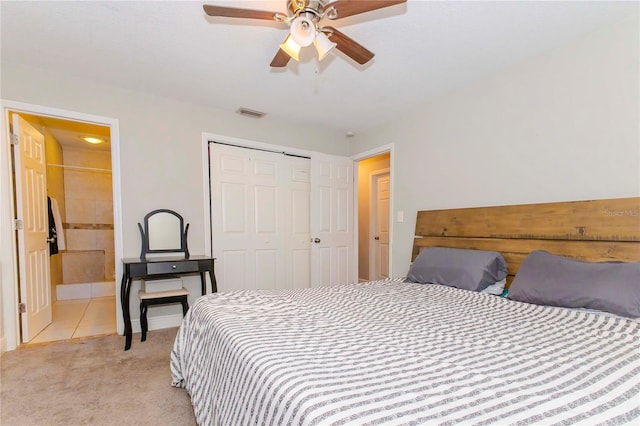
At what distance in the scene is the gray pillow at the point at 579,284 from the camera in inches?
56.8

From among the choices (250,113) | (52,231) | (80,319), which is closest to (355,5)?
(250,113)

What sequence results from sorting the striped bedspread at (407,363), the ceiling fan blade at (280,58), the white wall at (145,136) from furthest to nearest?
the white wall at (145,136) < the ceiling fan blade at (280,58) < the striped bedspread at (407,363)

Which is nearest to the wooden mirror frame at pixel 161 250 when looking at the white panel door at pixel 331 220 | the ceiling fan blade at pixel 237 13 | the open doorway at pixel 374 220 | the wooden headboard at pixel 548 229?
the white panel door at pixel 331 220

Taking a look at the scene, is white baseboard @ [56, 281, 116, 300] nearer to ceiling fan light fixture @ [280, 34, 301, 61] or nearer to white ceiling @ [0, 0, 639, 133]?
→ white ceiling @ [0, 0, 639, 133]

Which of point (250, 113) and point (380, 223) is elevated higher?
point (250, 113)

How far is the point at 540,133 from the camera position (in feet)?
7.13

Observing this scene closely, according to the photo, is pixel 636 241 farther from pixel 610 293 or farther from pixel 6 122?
pixel 6 122

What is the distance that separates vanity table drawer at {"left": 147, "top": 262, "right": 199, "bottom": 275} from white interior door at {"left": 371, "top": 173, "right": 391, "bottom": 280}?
127 inches

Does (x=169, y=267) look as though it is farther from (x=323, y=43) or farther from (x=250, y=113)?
(x=323, y=43)

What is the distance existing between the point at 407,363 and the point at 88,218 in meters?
5.58

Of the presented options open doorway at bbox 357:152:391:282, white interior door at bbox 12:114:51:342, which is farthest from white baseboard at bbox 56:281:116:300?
open doorway at bbox 357:152:391:282

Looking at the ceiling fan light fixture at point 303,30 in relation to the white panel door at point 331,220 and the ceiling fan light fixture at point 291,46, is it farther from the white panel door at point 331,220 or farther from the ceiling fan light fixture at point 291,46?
the white panel door at point 331,220

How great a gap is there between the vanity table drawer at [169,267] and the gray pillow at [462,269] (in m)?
1.99

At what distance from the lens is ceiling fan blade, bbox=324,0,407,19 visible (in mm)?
1405
